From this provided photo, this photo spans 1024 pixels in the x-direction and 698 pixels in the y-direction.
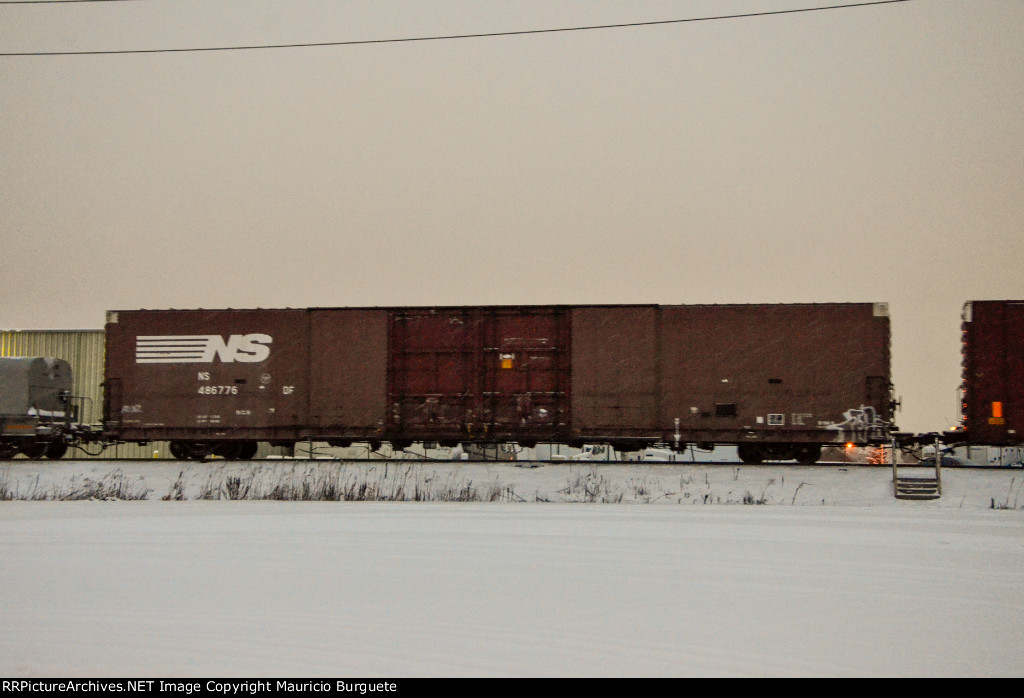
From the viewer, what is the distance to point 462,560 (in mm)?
7598

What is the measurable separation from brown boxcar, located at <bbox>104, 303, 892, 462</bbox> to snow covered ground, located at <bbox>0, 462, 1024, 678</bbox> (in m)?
5.20

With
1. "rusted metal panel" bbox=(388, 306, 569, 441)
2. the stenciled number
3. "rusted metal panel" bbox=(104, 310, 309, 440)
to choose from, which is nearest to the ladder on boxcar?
"rusted metal panel" bbox=(388, 306, 569, 441)

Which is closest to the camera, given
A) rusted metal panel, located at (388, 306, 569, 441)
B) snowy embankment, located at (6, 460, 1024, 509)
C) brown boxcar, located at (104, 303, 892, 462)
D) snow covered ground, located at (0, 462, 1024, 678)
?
snow covered ground, located at (0, 462, 1024, 678)

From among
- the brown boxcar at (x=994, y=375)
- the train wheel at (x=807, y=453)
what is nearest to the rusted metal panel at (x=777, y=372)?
the train wheel at (x=807, y=453)

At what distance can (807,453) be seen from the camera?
18.1m

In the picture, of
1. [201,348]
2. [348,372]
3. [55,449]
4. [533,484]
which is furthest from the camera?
[55,449]

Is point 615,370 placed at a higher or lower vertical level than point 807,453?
higher

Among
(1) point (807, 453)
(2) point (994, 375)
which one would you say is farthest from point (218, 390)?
(2) point (994, 375)

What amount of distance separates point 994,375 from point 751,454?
5.03m

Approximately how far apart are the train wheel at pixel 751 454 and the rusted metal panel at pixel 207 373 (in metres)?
9.53

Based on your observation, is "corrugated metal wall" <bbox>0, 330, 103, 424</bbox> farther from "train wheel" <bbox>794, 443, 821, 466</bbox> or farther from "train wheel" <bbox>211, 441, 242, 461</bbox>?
"train wheel" <bbox>794, 443, 821, 466</bbox>

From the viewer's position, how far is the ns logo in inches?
742

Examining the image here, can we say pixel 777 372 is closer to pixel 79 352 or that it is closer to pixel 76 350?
pixel 79 352
